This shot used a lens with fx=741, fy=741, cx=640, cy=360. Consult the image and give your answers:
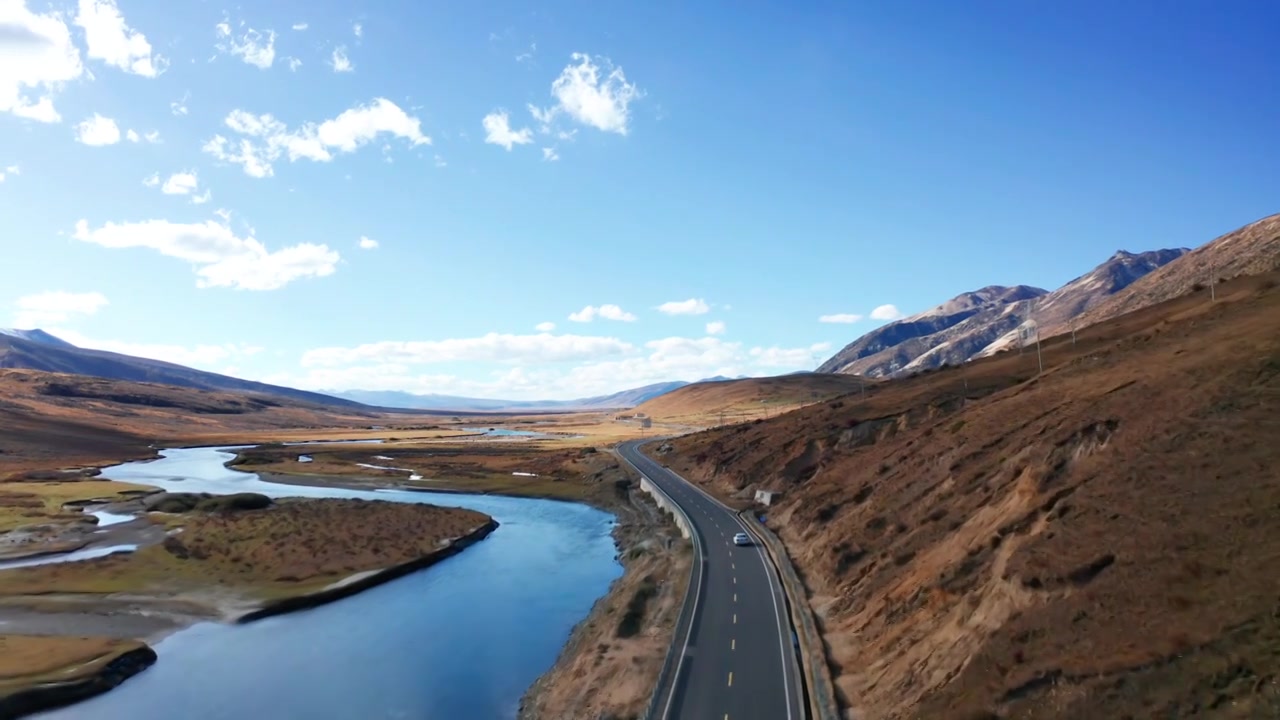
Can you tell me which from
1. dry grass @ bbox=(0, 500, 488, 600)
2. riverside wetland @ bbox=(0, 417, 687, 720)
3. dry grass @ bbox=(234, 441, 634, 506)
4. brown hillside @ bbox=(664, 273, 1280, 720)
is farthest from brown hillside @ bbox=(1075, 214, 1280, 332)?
dry grass @ bbox=(0, 500, 488, 600)

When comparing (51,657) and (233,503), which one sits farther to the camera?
(233,503)

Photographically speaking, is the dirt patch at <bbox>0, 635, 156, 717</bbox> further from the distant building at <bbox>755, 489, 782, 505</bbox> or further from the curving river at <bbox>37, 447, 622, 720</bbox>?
the distant building at <bbox>755, 489, 782, 505</bbox>

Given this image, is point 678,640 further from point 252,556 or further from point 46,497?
point 46,497

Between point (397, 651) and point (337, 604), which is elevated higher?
point (337, 604)

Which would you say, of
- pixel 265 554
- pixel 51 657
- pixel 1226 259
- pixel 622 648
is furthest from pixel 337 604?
pixel 1226 259

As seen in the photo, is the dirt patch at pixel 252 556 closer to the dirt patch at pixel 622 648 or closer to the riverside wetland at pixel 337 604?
the riverside wetland at pixel 337 604

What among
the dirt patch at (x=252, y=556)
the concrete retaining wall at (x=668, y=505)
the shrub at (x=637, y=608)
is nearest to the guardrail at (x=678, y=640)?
the concrete retaining wall at (x=668, y=505)
